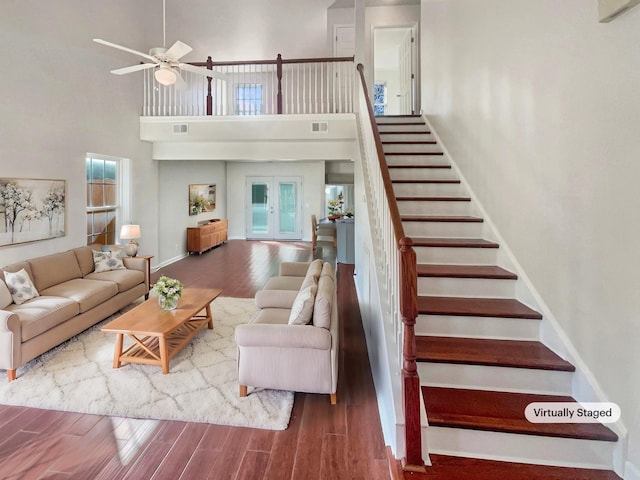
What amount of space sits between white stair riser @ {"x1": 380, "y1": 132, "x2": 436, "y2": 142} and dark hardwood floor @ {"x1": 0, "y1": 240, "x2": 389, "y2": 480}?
331 cm

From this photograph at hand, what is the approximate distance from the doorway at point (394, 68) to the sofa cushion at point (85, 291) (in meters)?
6.08

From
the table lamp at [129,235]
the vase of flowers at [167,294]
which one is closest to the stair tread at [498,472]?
the vase of flowers at [167,294]

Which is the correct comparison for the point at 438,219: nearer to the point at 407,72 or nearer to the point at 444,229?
the point at 444,229

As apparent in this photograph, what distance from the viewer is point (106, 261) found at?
15.8ft

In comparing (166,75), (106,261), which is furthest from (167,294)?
(166,75)

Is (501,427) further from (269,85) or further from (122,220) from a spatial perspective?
(269,85)

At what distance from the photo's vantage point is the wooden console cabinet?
28.2 ft

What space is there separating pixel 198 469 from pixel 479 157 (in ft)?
11.2

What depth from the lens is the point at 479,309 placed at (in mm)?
2441

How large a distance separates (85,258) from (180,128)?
8.85 ft

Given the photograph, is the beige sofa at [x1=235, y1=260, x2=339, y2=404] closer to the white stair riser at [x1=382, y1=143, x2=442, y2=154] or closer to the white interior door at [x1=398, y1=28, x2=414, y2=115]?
the white stair riser at [x1=382, y1=143, x2=442, y2=154]

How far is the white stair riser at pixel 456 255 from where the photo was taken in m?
2.96

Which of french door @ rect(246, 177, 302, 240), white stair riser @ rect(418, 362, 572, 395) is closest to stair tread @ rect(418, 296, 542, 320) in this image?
white stair riser @ rect(418, 362, 572, 395)

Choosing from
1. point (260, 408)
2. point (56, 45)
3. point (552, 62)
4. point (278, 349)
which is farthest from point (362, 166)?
point (56, 45)
